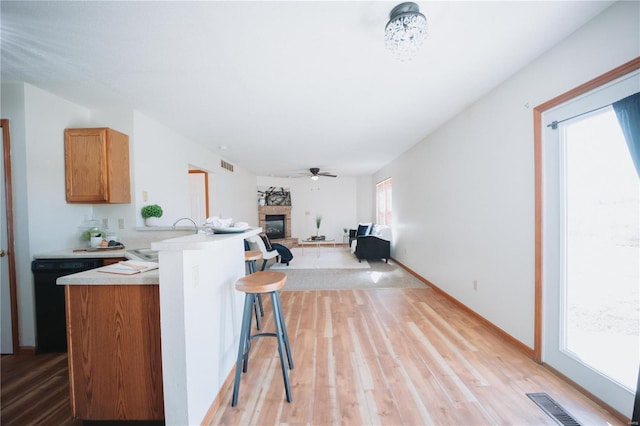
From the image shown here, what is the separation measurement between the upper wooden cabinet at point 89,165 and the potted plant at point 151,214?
1.16 feet

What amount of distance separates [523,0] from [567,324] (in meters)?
2.14

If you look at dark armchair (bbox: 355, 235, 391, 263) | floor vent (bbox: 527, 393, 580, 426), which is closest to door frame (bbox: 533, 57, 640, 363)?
floor vent (bbox: 527, 393, 580, 426)

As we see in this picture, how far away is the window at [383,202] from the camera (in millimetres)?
6461

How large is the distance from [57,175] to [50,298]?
1192mm

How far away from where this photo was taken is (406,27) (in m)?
1.38

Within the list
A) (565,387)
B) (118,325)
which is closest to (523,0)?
(565,387)

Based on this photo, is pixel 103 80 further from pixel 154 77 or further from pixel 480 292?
pixel 480 292

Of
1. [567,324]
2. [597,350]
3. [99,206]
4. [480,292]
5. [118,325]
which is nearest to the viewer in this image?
[118,325]

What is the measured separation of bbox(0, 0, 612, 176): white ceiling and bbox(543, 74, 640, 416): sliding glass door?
64cm

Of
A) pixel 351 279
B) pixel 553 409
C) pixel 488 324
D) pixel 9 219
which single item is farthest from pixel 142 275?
pixel 351 279

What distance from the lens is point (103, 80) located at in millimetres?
2170

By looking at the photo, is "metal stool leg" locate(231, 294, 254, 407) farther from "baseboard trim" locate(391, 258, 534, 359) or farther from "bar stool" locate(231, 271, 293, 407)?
"baseboard trim" locate(391, 258, 534, 359)

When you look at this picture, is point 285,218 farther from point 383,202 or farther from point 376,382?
point 376,382

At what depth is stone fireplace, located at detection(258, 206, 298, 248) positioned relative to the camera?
7.94 m
